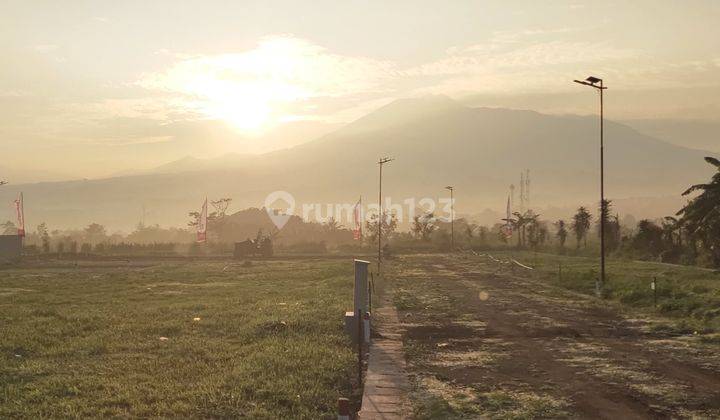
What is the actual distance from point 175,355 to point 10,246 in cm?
6941

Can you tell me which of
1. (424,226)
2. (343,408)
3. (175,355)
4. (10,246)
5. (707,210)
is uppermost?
(707,210)

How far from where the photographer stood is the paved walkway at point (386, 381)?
454 inches

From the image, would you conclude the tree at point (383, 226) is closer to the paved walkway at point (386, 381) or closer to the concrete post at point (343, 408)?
the paved walkway at point (386, 381)

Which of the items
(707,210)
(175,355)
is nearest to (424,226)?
(707,210)

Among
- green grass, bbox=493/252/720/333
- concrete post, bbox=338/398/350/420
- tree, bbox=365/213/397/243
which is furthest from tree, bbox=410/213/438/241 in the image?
concrete post, bbox=338/398/350/420

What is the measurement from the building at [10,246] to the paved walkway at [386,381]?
67891 millimetres

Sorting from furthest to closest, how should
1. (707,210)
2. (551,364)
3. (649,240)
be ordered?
(649,240), (707,210), (551,364)

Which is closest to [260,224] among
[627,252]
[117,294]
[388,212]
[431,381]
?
[388,212]

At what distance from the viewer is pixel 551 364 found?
15578 millimetres

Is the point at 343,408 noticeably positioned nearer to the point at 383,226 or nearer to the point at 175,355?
the point at 175,355

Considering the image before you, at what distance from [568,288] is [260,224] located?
130 m

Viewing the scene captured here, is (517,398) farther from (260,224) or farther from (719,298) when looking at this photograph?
(260,224)

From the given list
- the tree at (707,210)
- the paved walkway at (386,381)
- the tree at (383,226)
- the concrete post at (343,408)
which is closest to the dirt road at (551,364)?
the paved walkway at (386,381)

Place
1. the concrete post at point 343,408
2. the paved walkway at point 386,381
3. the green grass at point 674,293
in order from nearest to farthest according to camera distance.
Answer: the concrete post at point 343,408, the paved walkway at point 386,381, the green grass at point 674,293
